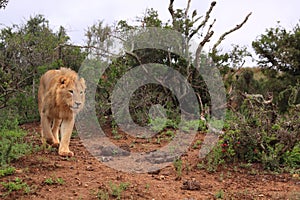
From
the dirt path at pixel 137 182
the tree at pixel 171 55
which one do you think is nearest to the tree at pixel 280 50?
the tree at pixel 171 55

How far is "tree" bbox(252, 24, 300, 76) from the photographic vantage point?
1800 cm

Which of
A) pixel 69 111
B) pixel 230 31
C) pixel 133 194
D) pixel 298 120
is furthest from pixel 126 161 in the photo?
pixel 230 31

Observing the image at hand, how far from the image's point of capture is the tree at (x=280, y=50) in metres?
18.0

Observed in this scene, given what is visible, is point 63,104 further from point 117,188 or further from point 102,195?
point 102,195

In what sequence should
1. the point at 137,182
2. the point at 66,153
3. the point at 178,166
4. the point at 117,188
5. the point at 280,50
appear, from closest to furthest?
the point at 117,188 → the point at 137,182 → the point at 178,166 → the point at 66,153 → the point at 280,50

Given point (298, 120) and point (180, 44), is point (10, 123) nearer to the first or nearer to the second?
point (180, 44)

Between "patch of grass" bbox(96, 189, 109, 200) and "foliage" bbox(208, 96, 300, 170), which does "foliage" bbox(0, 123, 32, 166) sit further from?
"foliage" bbox(208, 96, 300, 170)

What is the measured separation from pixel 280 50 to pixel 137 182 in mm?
Answer: 14241

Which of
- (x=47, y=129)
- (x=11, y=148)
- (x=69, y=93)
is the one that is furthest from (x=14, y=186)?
(x=69, y=93)

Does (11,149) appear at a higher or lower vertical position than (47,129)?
lower

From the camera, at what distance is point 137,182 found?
18.2ft

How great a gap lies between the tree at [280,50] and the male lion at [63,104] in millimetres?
13268

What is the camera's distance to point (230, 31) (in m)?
11.5

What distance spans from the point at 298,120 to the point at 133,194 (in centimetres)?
361
